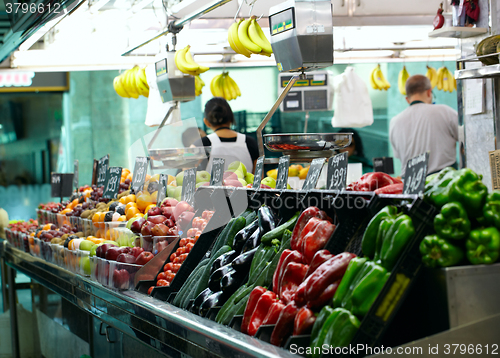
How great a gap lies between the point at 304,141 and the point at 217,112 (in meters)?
1.91

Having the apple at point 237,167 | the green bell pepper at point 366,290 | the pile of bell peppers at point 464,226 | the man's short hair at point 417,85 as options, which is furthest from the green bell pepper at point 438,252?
the man's short hair at point 417,85

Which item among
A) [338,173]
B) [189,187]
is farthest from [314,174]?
[189,187]

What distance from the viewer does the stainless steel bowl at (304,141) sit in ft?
9.74

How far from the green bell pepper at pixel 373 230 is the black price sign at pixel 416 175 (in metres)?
0.08

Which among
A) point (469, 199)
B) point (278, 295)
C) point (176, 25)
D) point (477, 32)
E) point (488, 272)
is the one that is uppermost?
point (176, 25)

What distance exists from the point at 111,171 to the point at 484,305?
10.3 ft

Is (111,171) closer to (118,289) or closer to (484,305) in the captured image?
(118,289)

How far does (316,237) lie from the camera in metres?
1.73

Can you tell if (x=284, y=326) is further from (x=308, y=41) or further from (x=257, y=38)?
(x=257, y=38)

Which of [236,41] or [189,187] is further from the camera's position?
[236,41]

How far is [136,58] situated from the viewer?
6738 mm

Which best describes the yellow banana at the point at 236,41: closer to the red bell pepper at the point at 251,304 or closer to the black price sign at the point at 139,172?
the black price sign at the point at 139,172

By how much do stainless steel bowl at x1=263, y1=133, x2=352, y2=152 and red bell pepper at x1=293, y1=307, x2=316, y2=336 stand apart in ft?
4.93

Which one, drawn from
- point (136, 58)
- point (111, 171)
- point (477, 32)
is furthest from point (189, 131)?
point (136, 58)
